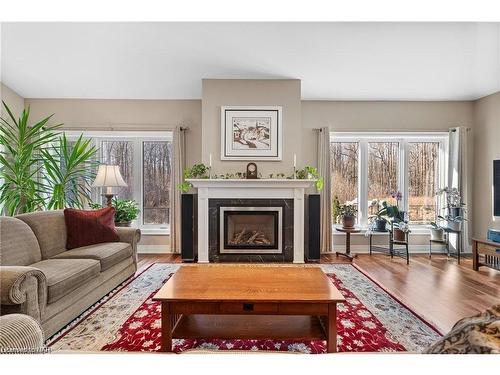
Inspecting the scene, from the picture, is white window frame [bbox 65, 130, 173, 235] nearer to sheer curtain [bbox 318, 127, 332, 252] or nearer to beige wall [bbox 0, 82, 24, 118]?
beige wall [bbox 0, 82, 24, 118]

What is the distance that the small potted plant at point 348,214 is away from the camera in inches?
177

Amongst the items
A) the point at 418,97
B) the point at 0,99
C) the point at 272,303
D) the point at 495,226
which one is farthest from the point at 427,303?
the point at 0,99

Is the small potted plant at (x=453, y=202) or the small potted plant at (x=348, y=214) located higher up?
the small potted plant at (x=453, y=202)

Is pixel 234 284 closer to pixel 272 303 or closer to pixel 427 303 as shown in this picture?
pixel 272 303

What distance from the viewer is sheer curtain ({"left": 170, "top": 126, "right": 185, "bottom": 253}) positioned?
15.1 ft

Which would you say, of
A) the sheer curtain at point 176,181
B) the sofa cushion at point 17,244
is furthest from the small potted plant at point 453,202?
the sofa cushion at point 17,244

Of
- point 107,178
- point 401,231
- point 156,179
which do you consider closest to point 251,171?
point 156,179

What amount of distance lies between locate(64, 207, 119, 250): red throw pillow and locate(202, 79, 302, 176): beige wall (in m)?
1.61

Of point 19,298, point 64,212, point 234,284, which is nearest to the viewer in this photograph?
point 19,298

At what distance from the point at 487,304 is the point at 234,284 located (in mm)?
2369

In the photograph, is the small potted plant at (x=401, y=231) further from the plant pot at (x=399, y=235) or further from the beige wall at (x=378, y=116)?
the beige wall at (x=378, y=116)

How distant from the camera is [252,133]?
4.18 m

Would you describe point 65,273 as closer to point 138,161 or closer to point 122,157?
point 138,161

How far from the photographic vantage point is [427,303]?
8.59 ft
